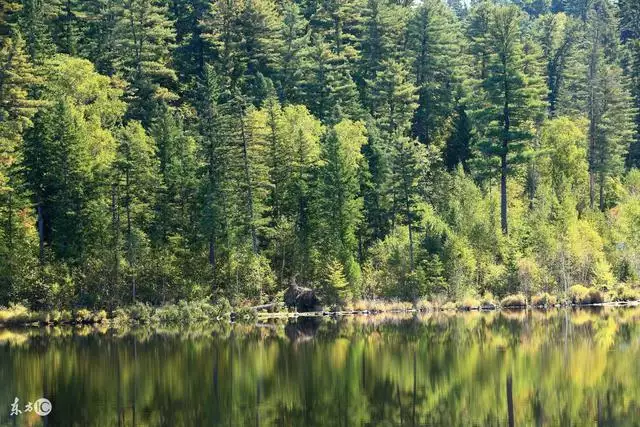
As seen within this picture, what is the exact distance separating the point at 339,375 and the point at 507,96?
41067 millimetres

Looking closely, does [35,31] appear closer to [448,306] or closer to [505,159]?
[505,159]

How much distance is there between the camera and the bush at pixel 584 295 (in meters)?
65.7

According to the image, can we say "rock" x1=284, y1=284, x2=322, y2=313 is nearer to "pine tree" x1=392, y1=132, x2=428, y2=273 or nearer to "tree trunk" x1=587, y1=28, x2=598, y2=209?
"pine tree" x1=392, y1=132, x2=428, y2=273

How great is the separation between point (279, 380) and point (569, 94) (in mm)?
64066

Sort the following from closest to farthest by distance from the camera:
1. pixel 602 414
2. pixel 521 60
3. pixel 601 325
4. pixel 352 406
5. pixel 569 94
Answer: pixel 602 414 → pixel 352 406 → pixel 601 325 → pixel 521 60 → pixel 569 94

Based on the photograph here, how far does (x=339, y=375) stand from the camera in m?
36.7

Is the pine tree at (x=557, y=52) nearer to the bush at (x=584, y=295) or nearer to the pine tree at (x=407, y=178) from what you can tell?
the bush at (x=584, y=295)

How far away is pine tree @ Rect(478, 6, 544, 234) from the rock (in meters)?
16.1

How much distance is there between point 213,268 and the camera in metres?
65.8

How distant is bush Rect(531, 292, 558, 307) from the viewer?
65.2m

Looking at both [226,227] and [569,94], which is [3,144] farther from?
[569,94]

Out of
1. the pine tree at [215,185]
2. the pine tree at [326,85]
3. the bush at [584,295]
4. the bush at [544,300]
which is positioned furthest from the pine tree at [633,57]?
the pine tree at [215,185]

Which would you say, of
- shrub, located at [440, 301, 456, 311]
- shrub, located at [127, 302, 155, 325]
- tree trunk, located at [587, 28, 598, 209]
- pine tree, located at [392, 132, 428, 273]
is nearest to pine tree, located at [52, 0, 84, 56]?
shrub, located at [127, 302, 155, 325]

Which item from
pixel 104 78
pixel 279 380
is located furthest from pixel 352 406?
pixel 104 78
